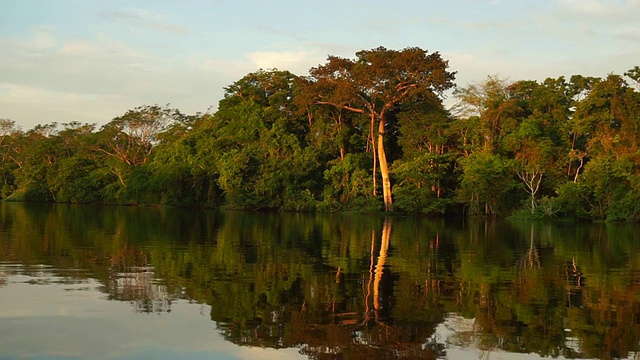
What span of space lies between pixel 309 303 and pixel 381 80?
3312cm

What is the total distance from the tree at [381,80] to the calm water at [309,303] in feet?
81.7

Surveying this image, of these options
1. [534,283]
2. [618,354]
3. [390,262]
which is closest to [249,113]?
[390,262]

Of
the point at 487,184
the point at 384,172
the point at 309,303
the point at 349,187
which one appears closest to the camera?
the point at 309,303

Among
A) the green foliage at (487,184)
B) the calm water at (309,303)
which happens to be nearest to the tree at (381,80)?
the green foliage at (487,184)

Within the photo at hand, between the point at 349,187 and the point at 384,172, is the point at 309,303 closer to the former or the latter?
the point at 384,172

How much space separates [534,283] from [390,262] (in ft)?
11.5

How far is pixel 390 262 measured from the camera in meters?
14.2

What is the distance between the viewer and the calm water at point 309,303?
266 inches

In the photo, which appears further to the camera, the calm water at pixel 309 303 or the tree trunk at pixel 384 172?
the tree trunk at pixel 384 172

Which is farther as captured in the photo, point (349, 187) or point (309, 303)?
point (349, 187)

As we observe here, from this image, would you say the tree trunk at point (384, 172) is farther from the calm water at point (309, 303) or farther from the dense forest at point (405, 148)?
the calm water at point (309, 303)

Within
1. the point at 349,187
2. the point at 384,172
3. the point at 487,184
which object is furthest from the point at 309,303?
the point at 349,187

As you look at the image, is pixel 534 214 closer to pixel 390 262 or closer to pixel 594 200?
pixel 594 200

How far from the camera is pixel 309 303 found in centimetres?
898
